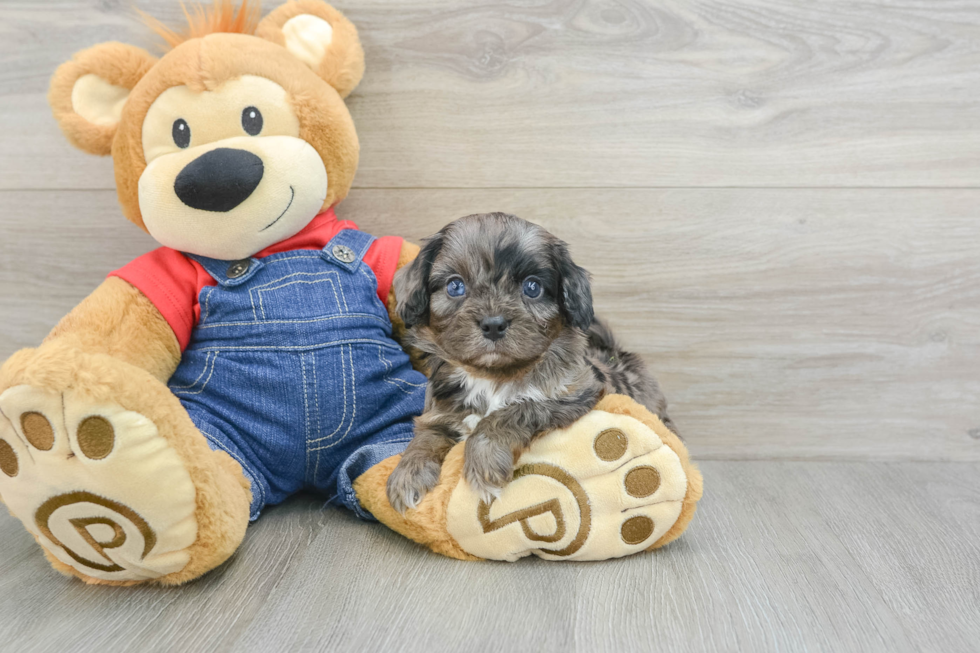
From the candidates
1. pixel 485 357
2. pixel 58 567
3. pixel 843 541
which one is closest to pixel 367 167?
pixel 485 357

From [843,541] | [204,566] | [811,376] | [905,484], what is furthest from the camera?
[811,376]

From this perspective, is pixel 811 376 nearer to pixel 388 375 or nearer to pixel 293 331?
pixel 388 375

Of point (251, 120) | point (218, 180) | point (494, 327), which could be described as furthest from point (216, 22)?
point (494, 327)

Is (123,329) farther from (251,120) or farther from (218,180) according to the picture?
(251,120)

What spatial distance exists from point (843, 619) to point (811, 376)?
1020 mm

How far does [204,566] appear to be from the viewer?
1331 millimetres

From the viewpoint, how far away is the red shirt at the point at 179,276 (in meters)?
1.63

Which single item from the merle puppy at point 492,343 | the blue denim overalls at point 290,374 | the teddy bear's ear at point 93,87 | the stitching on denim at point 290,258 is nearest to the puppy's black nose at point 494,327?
the merle puppy at point 492,343

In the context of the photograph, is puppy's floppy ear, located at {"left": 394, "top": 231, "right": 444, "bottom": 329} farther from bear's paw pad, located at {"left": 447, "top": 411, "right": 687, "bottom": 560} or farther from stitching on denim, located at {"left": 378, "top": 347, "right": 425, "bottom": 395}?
bear's paw pad, located at {"left": 447, "top": 411, "right": 687, "bottom": 560}

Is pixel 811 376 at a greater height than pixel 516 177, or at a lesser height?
lesser

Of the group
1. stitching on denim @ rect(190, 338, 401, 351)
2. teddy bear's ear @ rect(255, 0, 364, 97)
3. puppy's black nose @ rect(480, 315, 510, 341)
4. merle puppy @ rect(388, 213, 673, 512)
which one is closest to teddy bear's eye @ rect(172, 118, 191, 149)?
teddy bear's ear @ rect(255, 0, 364, 97)

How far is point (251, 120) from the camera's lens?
5.26ft

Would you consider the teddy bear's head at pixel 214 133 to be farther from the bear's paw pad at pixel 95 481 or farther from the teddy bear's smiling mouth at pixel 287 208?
the bear's paw pad at pixel 95 481

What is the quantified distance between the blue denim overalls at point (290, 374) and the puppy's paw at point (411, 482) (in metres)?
0.14
